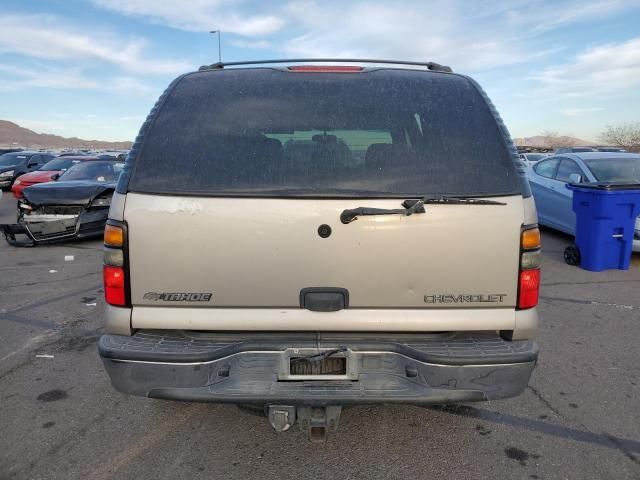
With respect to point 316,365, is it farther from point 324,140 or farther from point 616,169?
point 616,169

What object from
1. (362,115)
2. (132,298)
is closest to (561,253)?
(362,115)

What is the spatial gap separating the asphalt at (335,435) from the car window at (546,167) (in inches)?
220

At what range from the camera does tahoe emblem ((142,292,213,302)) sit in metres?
2.41

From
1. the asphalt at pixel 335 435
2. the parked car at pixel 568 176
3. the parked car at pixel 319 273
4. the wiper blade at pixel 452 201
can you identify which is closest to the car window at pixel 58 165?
the asphalt at pixel 335 435

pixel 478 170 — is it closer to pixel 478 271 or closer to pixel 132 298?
pixel 478 271

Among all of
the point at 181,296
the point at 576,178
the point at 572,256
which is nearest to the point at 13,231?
the point at 181,296

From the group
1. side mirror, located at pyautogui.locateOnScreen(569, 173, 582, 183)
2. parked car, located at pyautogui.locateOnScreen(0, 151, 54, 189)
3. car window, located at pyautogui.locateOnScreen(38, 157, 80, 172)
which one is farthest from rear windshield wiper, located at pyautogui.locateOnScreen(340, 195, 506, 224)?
parked car, located at pyautogui.locateOnScreen(0, 151, 54, 189)

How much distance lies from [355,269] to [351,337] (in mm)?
325

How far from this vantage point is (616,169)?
8.40 m

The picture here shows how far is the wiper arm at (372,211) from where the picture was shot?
2.31 m

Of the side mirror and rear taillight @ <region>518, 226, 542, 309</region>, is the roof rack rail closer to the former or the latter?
rear taillight @ <region>518, 226, 542, 309</region>

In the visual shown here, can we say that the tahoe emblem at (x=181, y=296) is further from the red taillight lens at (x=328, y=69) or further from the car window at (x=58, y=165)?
the car window at (x=58, y=165)

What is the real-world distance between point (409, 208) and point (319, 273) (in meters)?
0.51

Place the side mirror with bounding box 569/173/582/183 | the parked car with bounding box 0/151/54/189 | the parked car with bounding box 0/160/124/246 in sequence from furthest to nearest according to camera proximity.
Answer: the parked car with bounding box 0/151/54/189 → the parked car with bounding box 0/160/124/246 → the side mirror with bounding box 569/173/582/183
